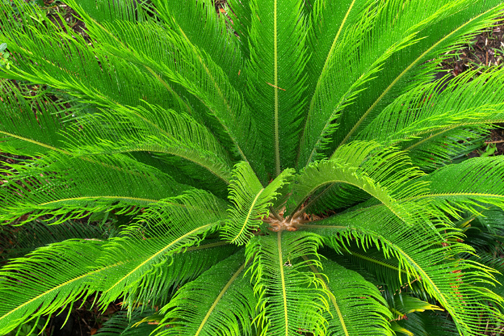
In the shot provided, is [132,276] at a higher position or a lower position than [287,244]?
lower

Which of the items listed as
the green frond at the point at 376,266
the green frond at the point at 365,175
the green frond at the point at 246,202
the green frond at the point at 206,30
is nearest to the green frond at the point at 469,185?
the green frond at the point at 365,175

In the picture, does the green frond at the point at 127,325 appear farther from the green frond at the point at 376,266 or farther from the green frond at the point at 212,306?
the green frond at the point at 376,266

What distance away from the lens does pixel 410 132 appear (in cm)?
166

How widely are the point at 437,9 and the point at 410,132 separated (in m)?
0.57

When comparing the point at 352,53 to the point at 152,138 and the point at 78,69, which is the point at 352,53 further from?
the point at 78,69

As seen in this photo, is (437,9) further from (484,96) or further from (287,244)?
(287,244)

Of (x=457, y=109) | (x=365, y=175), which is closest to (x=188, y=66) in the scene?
(x=365, y=175)

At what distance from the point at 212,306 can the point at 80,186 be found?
0.86 m

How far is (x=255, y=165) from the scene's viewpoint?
223 centimetres

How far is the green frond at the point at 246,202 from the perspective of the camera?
1525 mm

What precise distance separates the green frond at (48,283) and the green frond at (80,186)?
18cm

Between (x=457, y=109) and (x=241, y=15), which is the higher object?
(x=241, y=15)

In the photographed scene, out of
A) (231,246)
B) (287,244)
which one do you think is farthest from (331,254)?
(231,246)

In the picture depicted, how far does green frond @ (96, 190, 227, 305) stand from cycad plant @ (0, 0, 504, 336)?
0.01m
